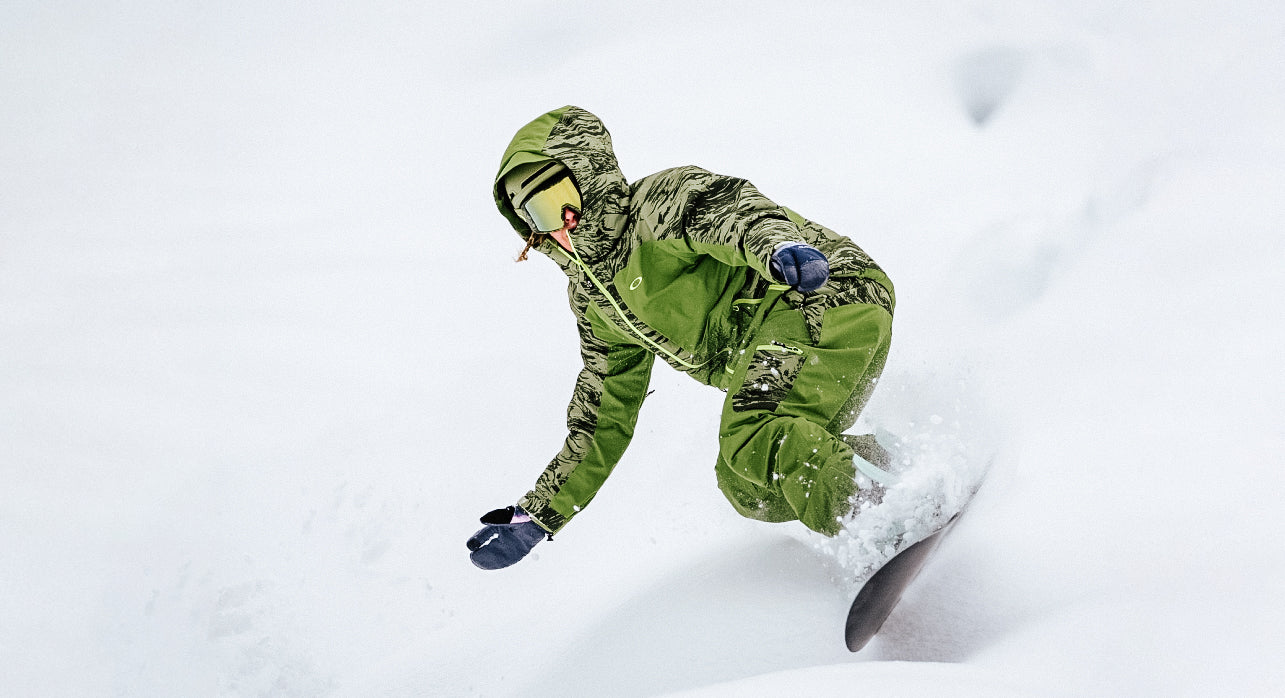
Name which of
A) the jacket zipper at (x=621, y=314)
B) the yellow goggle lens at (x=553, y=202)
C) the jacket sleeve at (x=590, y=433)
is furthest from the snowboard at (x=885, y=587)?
the yellow goggle lens at (x=553, y=202)

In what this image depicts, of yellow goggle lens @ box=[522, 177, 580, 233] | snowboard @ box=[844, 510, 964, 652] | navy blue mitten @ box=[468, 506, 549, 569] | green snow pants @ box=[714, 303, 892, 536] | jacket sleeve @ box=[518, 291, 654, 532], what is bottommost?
snowboard @ box=[844, 510, 964, 652]

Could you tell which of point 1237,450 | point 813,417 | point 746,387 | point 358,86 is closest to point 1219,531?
point 1237,450

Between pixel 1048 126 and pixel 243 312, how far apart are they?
4.29m

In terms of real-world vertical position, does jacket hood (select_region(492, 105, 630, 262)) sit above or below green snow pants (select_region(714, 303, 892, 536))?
above

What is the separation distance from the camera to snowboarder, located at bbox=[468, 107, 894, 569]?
1765mm

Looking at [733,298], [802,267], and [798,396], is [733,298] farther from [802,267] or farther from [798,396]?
[802,267]

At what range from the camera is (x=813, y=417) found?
1.88 m

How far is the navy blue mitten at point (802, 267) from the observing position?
1575 mm

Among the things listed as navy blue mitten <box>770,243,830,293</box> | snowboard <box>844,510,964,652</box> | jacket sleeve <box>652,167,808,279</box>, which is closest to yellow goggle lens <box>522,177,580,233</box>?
jacket sleeve <box>652,167,808,279</box>

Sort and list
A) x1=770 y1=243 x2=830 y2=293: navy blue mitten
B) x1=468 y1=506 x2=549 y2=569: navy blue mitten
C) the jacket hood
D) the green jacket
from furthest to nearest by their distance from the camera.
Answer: x1=468 y1=506 x2=549 y2=569: navy blue mitten
the jacket hood
the green jacket
x1=770 y1=243 x2=830 y2=293: navy blue mitten

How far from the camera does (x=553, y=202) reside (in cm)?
199

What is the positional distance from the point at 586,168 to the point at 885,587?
1.09m

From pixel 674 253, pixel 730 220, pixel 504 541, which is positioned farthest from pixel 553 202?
pixel 504 541

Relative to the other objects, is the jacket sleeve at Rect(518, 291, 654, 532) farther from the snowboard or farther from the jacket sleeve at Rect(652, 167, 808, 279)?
the snowboard
